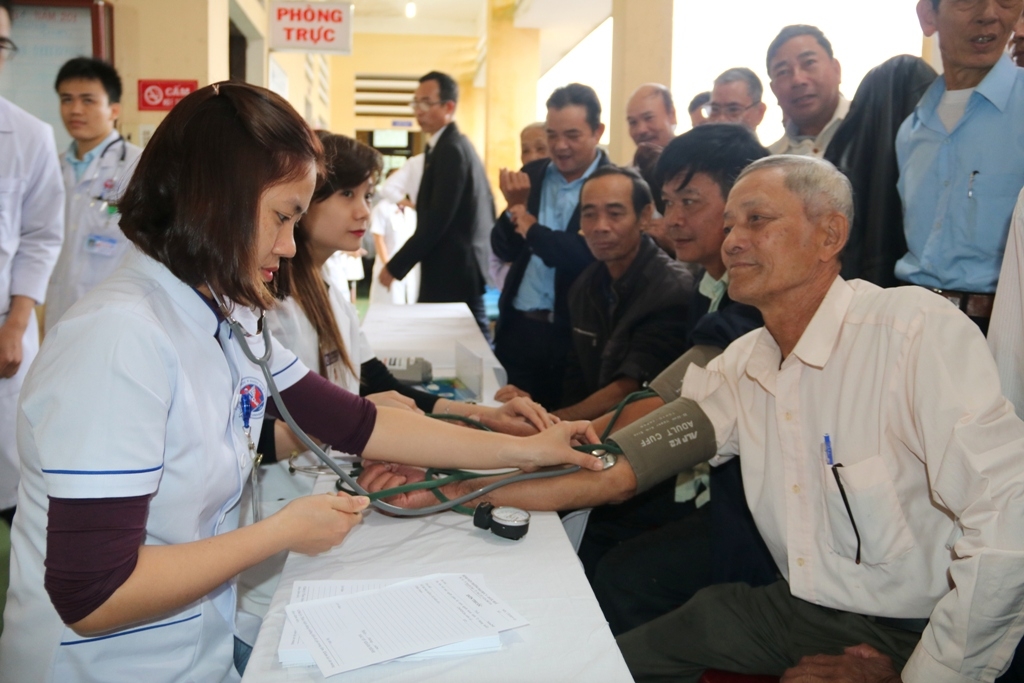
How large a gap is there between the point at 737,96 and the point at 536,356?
4.45 feet

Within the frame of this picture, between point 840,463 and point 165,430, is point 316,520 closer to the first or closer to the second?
point 165,430

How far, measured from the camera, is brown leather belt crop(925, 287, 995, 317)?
1.73 m

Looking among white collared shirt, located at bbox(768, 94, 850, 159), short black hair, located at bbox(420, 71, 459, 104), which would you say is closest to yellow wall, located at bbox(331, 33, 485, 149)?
short black hair, located at bbox(420, 71, 459, 104)

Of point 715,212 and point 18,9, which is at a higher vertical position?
point 18,9

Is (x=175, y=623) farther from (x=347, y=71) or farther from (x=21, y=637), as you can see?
(x=347, y=71)

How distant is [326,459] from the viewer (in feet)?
3.93

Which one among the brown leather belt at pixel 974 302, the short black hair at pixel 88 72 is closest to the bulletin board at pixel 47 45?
the short black hair at pixel 88 72

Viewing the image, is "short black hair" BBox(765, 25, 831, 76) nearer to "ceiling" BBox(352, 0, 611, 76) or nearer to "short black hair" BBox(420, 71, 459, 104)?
"short black hair" BBox(420, 71, 459, 104)

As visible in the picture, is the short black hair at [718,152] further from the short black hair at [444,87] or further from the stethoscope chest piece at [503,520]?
the short black hair at [444,87]

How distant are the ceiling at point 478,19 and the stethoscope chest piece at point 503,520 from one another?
22.0 ft

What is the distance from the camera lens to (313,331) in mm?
1820

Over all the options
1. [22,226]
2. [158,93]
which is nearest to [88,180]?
[22,226]

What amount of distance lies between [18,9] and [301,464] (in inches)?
153

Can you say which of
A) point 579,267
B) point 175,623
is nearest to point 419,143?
point 579,267
